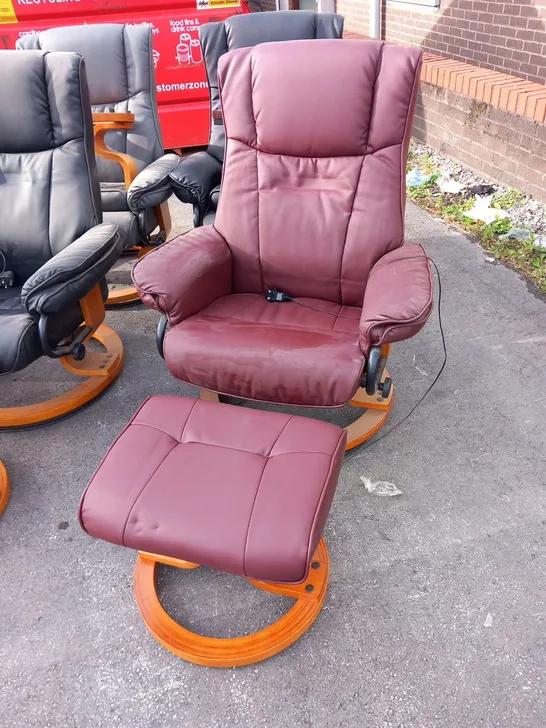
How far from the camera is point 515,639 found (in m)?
1.21

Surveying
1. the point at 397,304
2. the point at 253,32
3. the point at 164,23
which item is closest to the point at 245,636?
the point at 397,304

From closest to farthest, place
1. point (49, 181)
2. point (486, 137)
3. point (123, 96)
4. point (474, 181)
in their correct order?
point (49, 181) → point (123, 96) → point (486, 137) → point (474, 181)

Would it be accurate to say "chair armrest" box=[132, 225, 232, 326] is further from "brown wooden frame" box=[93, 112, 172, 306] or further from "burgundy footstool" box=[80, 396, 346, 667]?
"brown wooden frame" box=[93, 112, 172, 306]

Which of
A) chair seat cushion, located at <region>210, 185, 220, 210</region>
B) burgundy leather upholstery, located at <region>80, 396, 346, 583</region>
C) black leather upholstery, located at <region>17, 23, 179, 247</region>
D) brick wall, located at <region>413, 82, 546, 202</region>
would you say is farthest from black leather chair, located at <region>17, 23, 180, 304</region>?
brick wall, located at <region>413, 82, 546, 202</region>

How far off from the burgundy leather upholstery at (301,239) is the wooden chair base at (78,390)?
1.92ft

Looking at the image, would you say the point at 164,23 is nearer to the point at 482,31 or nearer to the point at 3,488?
the point at 482,31

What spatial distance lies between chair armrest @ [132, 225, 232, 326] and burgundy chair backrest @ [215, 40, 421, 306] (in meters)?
0.10

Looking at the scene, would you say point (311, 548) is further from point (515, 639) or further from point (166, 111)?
point (166, 111)

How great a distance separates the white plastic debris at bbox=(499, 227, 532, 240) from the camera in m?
2.75

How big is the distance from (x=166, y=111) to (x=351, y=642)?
4.06m

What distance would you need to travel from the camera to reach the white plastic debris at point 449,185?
3336mm

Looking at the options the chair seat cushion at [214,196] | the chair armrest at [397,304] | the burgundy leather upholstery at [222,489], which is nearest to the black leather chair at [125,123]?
the chair seat cushion at [214,196]

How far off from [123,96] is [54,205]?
103 cm

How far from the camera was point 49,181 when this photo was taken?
1.97m
